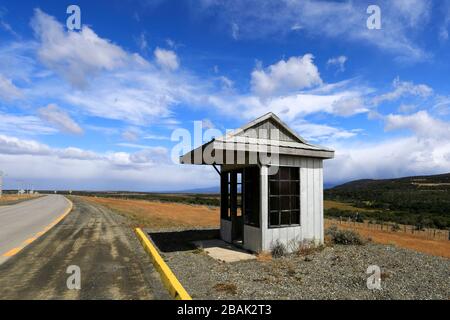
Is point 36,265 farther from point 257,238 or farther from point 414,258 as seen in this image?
point 414,258

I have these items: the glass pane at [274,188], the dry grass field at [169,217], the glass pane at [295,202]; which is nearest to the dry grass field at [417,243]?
the glass pane at [295,202]

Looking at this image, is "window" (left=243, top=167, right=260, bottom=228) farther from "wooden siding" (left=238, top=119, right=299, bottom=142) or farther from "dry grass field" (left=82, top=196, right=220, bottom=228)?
"dry grass field" (left=82, top=196, right=220, bottom=228)

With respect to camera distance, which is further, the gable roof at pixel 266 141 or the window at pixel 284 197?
the window at pixel 284 197

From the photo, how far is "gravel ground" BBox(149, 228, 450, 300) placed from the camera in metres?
6.81

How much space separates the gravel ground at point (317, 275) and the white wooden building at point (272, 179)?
3.20 feet

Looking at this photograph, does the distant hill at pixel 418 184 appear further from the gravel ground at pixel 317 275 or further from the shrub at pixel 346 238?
the gravel ground at pixel 317 275

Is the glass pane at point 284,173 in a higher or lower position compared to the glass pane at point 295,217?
higher

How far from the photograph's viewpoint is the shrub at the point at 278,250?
1049 centimetres

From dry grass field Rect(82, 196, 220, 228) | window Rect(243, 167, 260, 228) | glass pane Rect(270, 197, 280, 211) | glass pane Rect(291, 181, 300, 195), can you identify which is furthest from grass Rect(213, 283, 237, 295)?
dry grass field Rect(82, 196, 220, 228)

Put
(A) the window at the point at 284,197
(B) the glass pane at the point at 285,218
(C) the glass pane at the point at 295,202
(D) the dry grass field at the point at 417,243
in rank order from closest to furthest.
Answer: (A) the window at the point at 284,197, (B) the glass pane at the point at 285,218, (C) the glass pane at the point at 295,202, (D) the dry grass field at the point at 417,243

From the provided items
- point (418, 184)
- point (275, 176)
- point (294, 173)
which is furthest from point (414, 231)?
point (418, 184)

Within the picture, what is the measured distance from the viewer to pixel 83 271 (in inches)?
342

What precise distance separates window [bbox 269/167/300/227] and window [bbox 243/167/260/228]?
542mm

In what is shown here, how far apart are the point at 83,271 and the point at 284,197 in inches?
249
